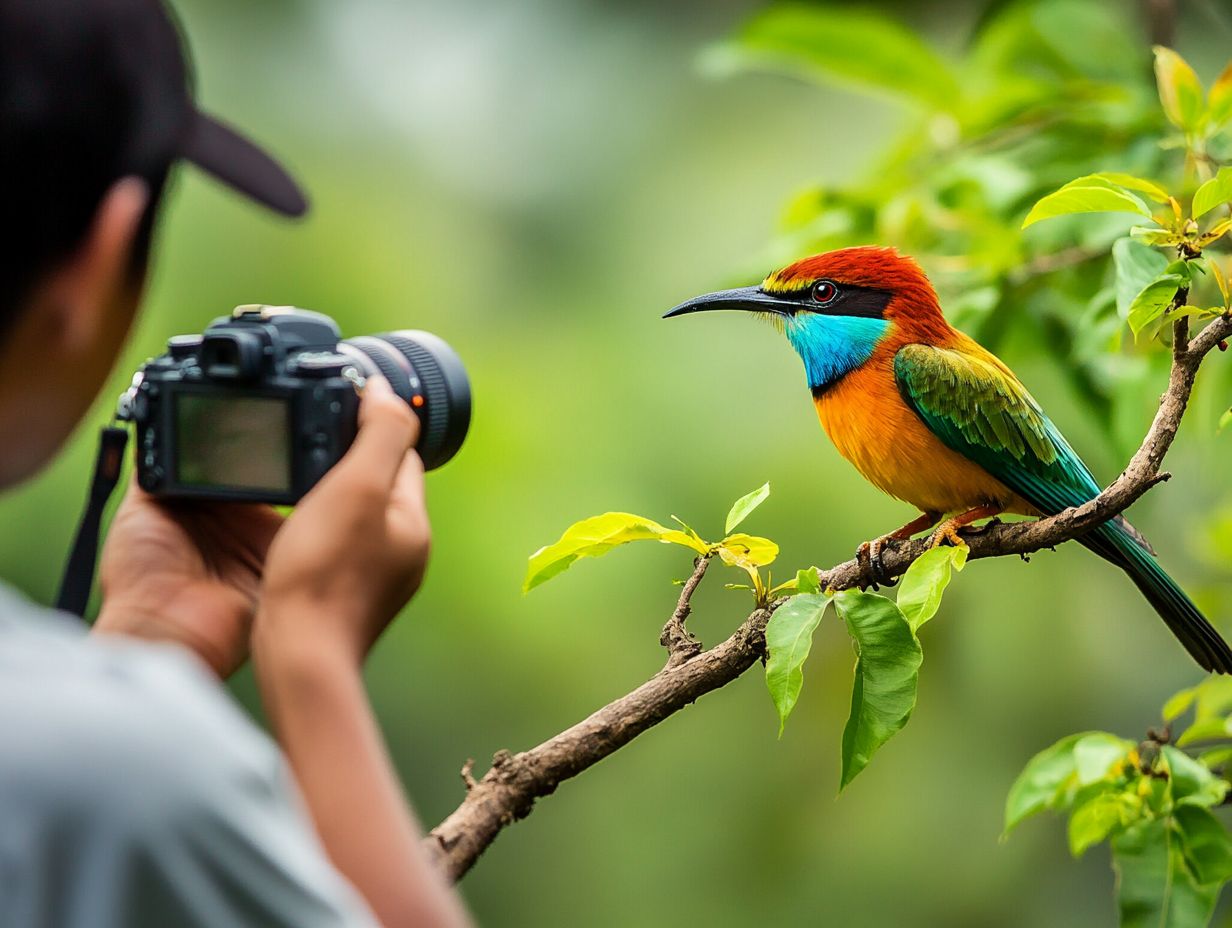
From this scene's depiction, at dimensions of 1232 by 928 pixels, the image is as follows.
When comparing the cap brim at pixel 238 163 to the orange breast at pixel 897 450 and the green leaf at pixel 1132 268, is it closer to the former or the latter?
the green leaf at pixel 1132 268

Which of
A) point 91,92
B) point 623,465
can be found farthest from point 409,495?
point 623,465

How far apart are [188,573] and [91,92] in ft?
1.83

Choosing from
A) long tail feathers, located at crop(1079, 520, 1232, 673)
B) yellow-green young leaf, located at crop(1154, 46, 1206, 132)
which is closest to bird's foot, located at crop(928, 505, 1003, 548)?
long tail feathers, located at crop(1079, 520, 1232, 673)

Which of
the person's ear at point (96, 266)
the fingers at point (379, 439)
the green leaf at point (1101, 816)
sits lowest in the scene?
the green leaf at point (1101, 816)

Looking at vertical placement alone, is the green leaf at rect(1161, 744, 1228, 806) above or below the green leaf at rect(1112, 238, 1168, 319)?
below

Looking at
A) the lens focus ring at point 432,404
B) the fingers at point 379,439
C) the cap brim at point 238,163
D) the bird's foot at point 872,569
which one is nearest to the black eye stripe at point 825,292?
the bird's foot at point 872,569

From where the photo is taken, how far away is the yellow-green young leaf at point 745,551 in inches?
60.7

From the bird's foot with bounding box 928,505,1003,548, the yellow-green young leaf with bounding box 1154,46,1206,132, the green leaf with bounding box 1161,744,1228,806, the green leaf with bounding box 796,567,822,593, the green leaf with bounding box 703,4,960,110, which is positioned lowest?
the green leaf with bounding box 1161,744,1228,806

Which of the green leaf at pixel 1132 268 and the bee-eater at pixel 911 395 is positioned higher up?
the green leaf at pixel 1132 268

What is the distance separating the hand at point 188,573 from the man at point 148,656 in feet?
0.73

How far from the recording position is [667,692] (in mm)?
1426

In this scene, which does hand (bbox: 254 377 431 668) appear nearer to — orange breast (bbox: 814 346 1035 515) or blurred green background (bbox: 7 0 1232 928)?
orange breast (bbox: 814 346 1035 515)

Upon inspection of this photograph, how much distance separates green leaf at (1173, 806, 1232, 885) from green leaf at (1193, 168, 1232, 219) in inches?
29.9

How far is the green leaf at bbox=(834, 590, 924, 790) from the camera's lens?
1435 mm
